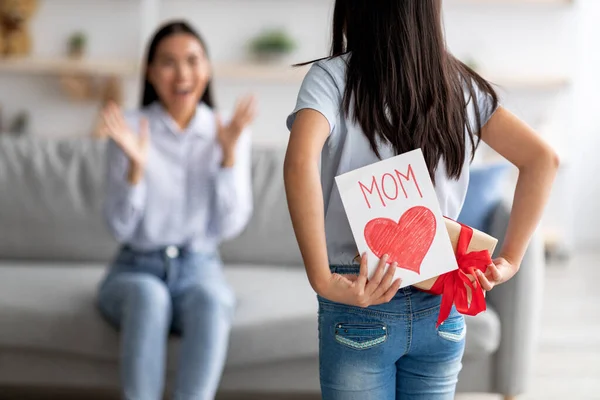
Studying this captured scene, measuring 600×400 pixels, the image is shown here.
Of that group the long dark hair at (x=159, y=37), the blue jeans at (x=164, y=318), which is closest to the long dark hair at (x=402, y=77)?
the blue jeans at (x=164, y=318)

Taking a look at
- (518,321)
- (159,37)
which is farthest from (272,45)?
(518,321)

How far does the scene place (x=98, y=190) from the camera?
9.16 feet

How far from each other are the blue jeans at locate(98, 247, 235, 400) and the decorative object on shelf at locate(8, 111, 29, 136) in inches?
114

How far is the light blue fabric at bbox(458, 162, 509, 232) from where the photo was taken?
2.49 meters

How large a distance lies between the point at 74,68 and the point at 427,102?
13.0ft

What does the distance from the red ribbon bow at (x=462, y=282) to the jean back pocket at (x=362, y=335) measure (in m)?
0.10

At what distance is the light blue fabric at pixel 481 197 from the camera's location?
2.49 m

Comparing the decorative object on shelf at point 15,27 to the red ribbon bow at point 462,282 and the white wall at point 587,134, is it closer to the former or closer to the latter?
the white wall at point 587,134

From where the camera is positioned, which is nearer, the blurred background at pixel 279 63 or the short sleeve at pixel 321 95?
the short sleeve at pixel 321 95

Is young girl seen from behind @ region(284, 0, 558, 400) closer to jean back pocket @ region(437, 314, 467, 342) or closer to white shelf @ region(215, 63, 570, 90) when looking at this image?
jean back pocket @ region(437, 314, 467, 342)

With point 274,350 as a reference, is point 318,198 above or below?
above

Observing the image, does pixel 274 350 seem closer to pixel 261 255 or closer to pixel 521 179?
pixel 261 255

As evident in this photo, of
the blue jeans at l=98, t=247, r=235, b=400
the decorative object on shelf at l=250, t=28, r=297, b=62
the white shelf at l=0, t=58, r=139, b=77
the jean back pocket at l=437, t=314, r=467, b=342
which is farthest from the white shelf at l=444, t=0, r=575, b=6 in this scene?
the jean back pocket at l=437, t=314, r=467, b=342

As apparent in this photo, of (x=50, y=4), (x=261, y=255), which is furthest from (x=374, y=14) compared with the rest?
(x=50, y=4)
